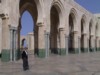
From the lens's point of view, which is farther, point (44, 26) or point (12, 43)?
point (44, 26)

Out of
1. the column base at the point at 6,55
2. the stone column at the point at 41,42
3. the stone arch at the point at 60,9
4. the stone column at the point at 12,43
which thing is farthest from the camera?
the stone arch at the point at 60,9

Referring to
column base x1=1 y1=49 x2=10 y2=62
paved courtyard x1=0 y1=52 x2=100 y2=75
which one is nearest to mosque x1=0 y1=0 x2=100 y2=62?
column base x1=1 y1=49 x2=10 y2=62

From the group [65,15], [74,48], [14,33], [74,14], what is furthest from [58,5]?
[14,33]

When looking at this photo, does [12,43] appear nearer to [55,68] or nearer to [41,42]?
[41,42]

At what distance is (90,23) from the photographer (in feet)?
101

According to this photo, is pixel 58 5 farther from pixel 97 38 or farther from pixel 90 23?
pixel 97 38

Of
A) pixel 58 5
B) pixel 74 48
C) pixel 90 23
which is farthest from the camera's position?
pixel 90 23

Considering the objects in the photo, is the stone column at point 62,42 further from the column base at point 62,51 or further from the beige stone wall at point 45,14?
the beige stone wall at point 45,14

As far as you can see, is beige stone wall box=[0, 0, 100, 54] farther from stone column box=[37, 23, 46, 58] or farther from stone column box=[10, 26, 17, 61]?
stone column box=[10, 26, 17, 61]

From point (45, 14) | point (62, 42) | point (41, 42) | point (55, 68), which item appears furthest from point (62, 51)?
point (55, 68)

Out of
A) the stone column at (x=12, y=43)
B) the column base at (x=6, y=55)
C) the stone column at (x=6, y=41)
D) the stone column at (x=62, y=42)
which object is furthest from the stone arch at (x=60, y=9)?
the column base at (x=6, y=55)

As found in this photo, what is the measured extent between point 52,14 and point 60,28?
17.1ft

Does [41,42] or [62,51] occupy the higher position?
[41,42]

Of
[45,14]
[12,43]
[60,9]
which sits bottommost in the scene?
[12,43]
